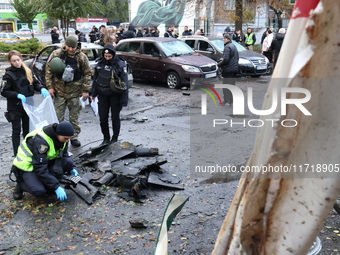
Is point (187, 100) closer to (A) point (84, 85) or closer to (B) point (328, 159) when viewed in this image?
(A) point (84, 85)

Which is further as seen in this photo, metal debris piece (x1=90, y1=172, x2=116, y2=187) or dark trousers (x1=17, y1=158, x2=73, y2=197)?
metal debris piece (x1=90, y1=172, x2=116, y2=187)

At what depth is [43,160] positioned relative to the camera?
5.22 metres

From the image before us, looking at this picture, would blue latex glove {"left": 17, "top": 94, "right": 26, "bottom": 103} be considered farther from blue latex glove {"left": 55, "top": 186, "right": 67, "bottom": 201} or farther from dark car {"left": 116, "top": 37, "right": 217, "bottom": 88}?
dark car {"left": 116, "top": 37, "right": 217, "bottom": 88}

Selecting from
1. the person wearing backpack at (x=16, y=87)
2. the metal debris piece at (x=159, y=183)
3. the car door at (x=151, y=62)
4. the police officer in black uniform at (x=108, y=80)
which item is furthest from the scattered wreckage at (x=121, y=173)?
the car door at (x=151, y=62)

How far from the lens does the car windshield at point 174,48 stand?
14962mm

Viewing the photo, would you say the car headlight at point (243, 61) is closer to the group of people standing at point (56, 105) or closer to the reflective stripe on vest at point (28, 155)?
the group of people standing at point (56, 105)

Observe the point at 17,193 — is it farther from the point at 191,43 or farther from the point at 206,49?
the point at 191,43

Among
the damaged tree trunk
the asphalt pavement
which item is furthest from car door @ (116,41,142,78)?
the damaged tree trunk

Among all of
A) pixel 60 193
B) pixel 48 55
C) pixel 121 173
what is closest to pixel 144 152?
pixel 121 173

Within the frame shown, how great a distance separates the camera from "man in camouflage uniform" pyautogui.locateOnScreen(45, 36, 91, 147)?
7.25m

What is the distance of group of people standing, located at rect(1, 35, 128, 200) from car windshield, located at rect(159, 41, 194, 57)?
7.60 m

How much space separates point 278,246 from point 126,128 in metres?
7.99

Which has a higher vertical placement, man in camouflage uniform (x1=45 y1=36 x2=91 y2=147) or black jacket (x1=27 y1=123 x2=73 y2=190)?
man in camouflage uniform (x1=45 y1=36 x2=91 y2=147)

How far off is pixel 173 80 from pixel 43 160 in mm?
9673
